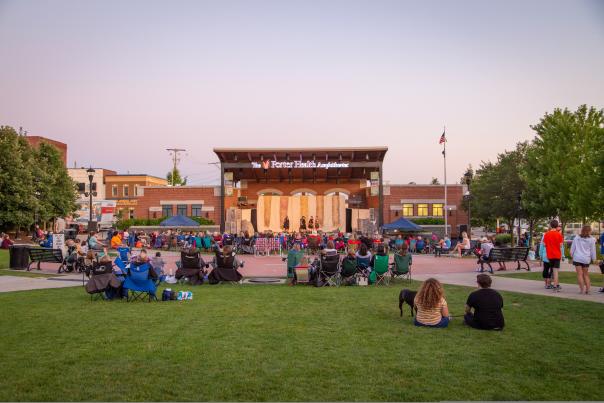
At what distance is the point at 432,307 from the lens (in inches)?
340

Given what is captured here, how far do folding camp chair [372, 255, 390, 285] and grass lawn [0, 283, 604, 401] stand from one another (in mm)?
3755

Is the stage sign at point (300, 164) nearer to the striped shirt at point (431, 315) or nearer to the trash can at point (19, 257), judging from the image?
the trash can at point (19, 257)

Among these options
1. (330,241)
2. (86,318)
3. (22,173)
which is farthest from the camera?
(22,173)

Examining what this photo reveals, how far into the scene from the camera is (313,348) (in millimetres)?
7188

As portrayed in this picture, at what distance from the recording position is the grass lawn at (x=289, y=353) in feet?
17.9

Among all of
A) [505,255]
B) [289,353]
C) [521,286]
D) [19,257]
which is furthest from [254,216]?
[289,353]

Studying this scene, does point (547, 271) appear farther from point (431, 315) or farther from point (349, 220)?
point (349, 220)

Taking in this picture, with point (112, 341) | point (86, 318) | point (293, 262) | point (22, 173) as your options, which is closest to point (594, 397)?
point (112, 341)

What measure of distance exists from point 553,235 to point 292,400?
1000 centimetres

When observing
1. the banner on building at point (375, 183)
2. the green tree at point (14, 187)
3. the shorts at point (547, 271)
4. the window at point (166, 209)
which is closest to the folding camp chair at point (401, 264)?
the shorts at point (547, 271)

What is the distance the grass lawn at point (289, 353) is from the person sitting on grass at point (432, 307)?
0.74ft

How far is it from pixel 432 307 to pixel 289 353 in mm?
2914

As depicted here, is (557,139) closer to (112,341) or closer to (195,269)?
(195,269)

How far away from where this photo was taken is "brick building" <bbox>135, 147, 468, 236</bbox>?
150 feet
